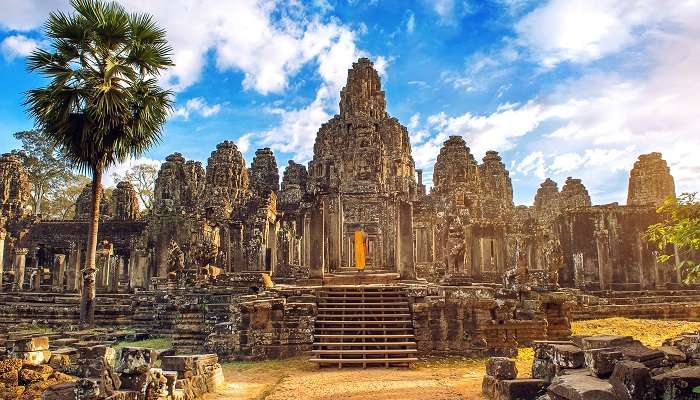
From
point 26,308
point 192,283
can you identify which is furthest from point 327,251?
point 26,308

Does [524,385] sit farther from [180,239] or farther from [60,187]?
[60,187]

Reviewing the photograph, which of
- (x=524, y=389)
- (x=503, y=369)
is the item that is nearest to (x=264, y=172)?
(x=503, y=369)

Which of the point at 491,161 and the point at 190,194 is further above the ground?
the point at 491,161

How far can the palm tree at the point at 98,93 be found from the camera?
45.6 ft

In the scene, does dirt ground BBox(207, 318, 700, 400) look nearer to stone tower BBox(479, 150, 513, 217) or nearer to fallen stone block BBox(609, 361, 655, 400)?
fallen stone block BBox(609, 361, 655, 400)

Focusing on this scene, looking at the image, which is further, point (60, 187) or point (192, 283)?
point (60, 187)

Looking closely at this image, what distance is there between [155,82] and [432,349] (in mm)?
11528

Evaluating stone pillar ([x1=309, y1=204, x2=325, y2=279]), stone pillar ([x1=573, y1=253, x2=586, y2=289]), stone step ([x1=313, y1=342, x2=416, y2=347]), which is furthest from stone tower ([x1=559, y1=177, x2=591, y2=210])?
stone step ([x1=313, y1=342, x2=416, y2=347])

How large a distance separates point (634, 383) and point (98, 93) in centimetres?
1429

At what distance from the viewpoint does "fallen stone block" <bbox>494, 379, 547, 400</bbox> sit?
6.83 m

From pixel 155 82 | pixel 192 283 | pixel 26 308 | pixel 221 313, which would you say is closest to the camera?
pixel 221 313

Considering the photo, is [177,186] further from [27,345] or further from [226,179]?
[27,345]

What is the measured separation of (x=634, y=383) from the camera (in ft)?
17.9

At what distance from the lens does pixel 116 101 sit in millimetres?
14133
